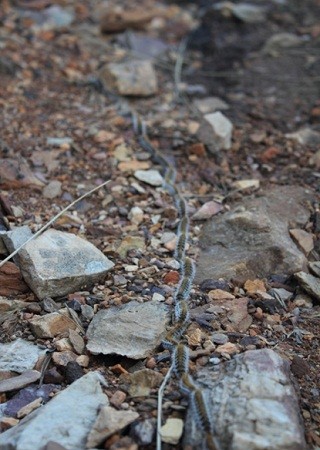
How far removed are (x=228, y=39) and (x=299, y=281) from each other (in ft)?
9.45

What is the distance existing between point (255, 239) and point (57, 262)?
94 centimetres

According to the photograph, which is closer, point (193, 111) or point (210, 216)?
point (210, 216)

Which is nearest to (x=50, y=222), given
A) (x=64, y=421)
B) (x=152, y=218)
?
(x=152, y=218)

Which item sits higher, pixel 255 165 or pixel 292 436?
pixel 292 436

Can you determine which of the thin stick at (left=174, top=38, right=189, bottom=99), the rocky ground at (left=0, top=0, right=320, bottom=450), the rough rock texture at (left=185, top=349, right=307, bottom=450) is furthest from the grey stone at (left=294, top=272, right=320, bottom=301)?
the thin stick at (left=174, top=38, right=189, bottom=99)

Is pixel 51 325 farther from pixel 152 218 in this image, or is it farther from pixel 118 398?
pixel 152 218

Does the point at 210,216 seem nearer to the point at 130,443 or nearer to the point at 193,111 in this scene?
the point at 193,111

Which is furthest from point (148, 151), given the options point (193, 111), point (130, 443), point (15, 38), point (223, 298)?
point (130, 443)

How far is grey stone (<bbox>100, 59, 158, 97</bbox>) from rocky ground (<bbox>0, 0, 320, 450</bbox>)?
0.6 inches

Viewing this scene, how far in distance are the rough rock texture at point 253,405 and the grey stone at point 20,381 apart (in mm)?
615

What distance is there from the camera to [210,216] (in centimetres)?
335

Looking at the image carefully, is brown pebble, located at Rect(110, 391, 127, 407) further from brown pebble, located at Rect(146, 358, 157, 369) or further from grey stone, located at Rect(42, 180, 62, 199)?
grey stone, located at Rect(42, 180, 62, 199)

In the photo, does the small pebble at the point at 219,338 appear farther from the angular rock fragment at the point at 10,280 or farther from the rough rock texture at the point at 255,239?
the angular rock fragment at the point at 10,280

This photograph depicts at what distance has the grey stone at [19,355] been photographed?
243cm
